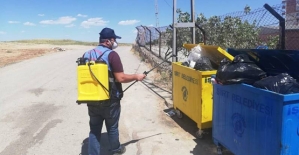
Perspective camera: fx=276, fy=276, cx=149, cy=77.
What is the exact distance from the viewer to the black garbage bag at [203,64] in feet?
14.6

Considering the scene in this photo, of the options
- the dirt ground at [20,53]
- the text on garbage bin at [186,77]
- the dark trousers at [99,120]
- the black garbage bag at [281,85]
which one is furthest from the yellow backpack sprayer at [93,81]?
the dirt ground at [20,53]

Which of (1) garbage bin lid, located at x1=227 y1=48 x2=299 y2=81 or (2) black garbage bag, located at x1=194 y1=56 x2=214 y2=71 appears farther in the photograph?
(2) black garbage bag, located at x1=194 y1=56 x2=214 y2=71

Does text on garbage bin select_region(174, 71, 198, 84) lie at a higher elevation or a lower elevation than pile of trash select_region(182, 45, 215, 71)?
lower

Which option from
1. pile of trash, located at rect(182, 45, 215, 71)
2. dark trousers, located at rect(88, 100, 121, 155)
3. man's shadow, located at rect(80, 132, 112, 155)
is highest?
pile of trash, located at rect(182, 45, 215, 71)

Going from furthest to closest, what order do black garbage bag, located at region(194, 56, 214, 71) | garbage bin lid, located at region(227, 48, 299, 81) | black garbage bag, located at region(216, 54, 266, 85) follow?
black garbage bag, located at region(194, 56, 214, 71), garbage bin lid, located at region(227, 48, 299, 81), black garbage bag, located at region(216, 54, 266, 85)

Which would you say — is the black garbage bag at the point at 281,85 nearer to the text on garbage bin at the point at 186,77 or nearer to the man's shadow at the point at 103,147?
the text on garbage bin at the point at 186,77

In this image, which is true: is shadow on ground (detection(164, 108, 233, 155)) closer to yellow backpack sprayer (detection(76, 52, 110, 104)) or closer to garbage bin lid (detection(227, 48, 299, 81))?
garbage bin lid (detection(227, 48, 299, 81))

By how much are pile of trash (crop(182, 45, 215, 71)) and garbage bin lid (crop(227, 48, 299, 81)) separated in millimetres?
683

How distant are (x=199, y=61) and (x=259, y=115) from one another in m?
1.89

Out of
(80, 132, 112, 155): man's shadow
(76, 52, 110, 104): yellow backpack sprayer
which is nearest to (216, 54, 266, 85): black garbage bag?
(76, 52, 110, 104): yellow backpack sprayer

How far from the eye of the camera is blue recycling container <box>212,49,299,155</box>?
8.51 ft

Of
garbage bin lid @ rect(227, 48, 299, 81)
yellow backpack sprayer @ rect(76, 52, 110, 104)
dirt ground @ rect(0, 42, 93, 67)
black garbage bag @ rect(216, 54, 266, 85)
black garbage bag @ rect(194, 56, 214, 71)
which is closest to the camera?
black garbage bag @ rect(216, 54, 266, 85)

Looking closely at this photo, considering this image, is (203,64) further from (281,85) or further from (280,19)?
(281,85)

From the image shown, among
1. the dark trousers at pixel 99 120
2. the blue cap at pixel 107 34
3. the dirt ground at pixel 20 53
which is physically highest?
the blue cap at pixel 107 34
